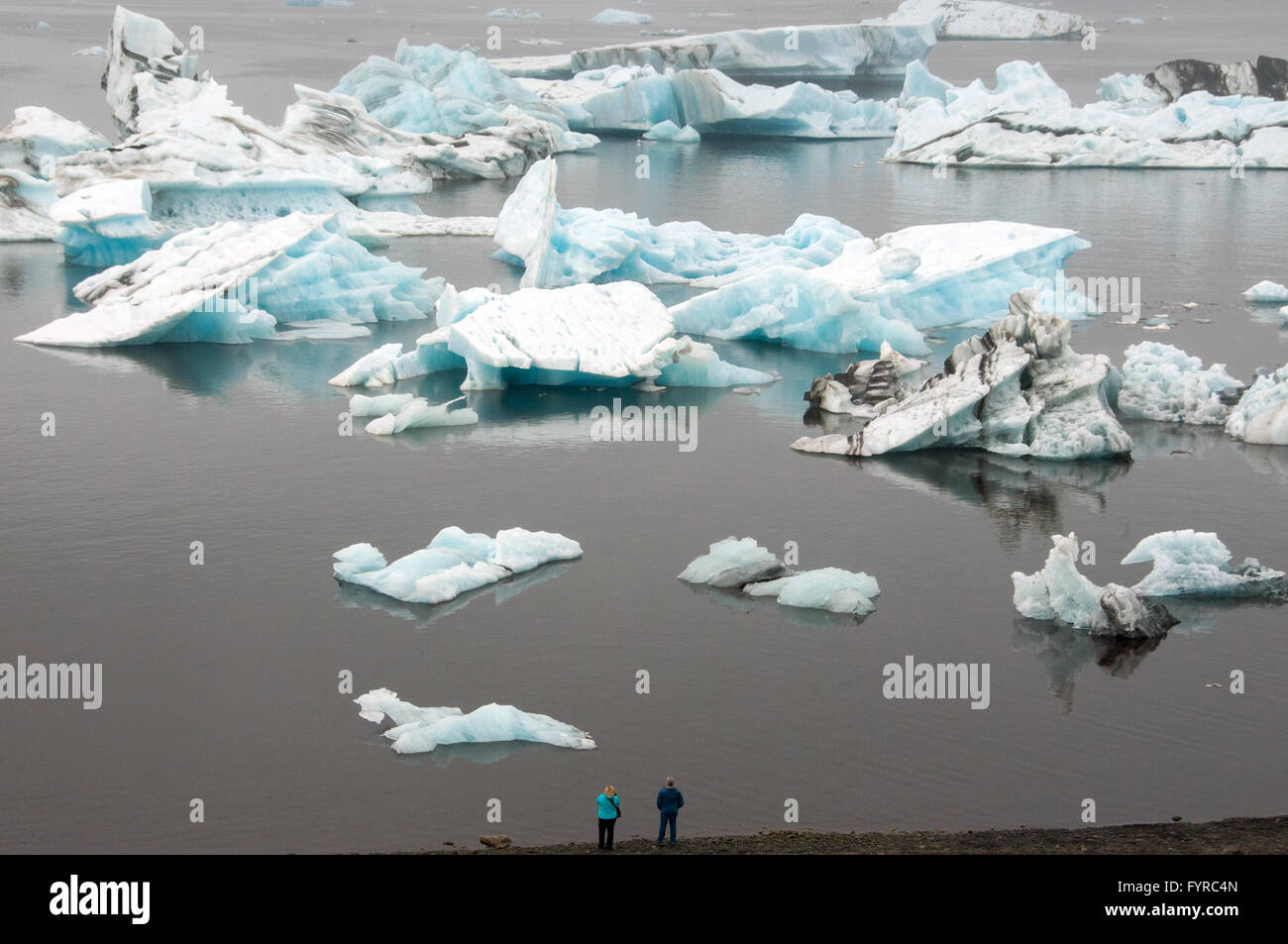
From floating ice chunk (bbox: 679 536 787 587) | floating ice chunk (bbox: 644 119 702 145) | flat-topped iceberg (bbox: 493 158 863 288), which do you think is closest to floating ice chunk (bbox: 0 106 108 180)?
flat-topped iceberg (bbox: 493 158 863 288)

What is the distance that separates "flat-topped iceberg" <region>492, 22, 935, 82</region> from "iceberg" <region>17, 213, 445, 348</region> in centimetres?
3337

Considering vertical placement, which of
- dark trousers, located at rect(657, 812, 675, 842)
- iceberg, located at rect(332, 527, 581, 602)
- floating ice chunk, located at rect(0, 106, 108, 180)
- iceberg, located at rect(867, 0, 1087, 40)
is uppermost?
iceberg, located at rect(867, 0, 1087, 40)

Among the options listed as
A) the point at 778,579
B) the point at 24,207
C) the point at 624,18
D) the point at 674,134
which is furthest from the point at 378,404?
the point at 624,18

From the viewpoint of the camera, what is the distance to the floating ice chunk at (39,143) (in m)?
34.1

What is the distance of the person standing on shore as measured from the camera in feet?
31.1

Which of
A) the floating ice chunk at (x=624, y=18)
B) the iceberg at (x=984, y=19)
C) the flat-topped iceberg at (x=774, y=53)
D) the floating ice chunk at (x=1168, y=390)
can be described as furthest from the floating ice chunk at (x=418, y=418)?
the floating ice chunk at (x=624, y=18)

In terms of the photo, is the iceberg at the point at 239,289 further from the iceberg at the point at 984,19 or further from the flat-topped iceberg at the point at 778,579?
the iceberg at the point at 984,19

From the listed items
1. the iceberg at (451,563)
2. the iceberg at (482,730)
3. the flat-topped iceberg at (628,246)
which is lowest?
the iceberg at (482,730)

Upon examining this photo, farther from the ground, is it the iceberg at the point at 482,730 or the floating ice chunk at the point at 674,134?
the floating ice chunk at the point at 674,134

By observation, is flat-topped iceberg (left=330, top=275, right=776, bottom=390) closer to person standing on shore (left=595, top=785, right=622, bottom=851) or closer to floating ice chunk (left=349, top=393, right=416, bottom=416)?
floating ice chunk (left=349, top=393, right=416, bottom=416)

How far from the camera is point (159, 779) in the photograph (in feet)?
36.9

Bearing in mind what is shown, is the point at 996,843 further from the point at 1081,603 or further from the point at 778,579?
the point at 778,579

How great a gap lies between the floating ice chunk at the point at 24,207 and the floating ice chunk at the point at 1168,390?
22.0m

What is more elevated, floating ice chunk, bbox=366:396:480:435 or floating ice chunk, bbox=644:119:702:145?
floating ice chunk, bbox=644:119:702:145
